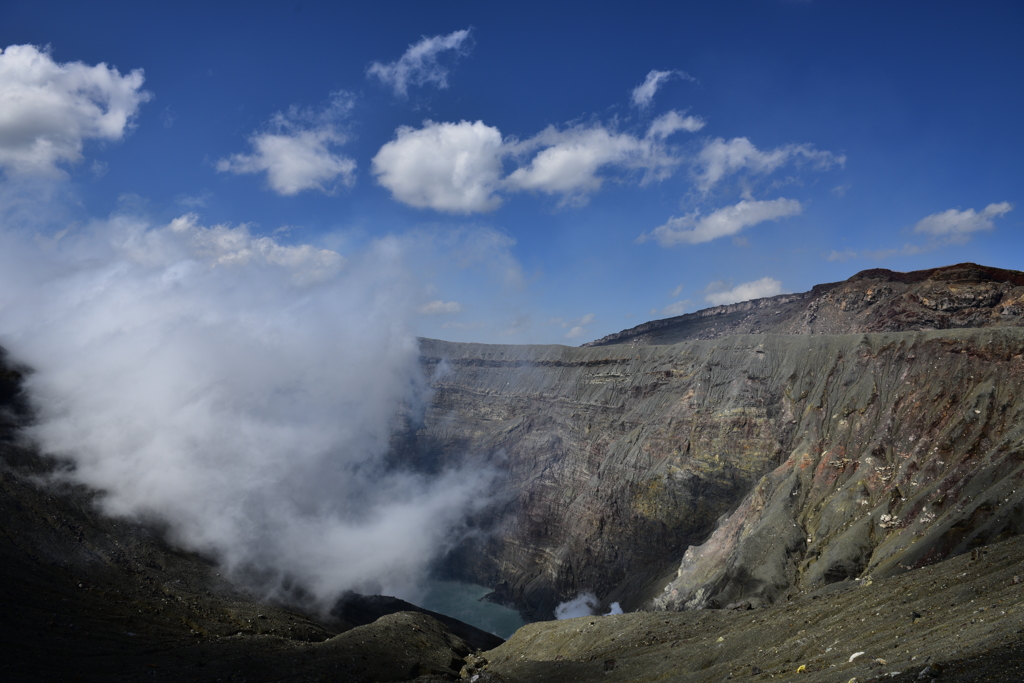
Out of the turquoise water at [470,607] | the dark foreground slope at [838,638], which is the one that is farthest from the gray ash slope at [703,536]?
the turquoise water at [470,607]

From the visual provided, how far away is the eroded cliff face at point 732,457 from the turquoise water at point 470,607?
6.97 ft

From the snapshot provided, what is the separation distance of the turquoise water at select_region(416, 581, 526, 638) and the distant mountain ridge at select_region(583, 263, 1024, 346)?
5074 centimetres

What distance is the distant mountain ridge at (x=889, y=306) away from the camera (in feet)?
183

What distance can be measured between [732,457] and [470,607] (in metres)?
31.5

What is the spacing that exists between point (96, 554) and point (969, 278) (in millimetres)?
78352

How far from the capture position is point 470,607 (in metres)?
57.5

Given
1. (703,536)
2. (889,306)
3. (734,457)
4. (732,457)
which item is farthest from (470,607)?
(889,306)

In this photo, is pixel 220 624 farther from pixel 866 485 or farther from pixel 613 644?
pixel 866 485

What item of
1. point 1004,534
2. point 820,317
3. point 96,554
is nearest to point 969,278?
point 820,317

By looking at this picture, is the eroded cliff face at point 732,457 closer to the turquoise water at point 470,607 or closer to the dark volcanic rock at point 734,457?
the dark volcanic rock at point 734,457

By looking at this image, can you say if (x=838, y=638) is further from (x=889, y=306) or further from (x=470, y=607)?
(x=889, y=306)

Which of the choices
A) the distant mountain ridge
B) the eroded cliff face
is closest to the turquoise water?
the eroded cliff face

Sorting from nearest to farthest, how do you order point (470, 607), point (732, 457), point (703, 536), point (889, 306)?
point (703, 536), point (732, 457), point (470, 607), point (889, 306)

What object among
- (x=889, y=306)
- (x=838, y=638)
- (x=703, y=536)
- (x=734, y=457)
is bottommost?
(x=703, y=536)
